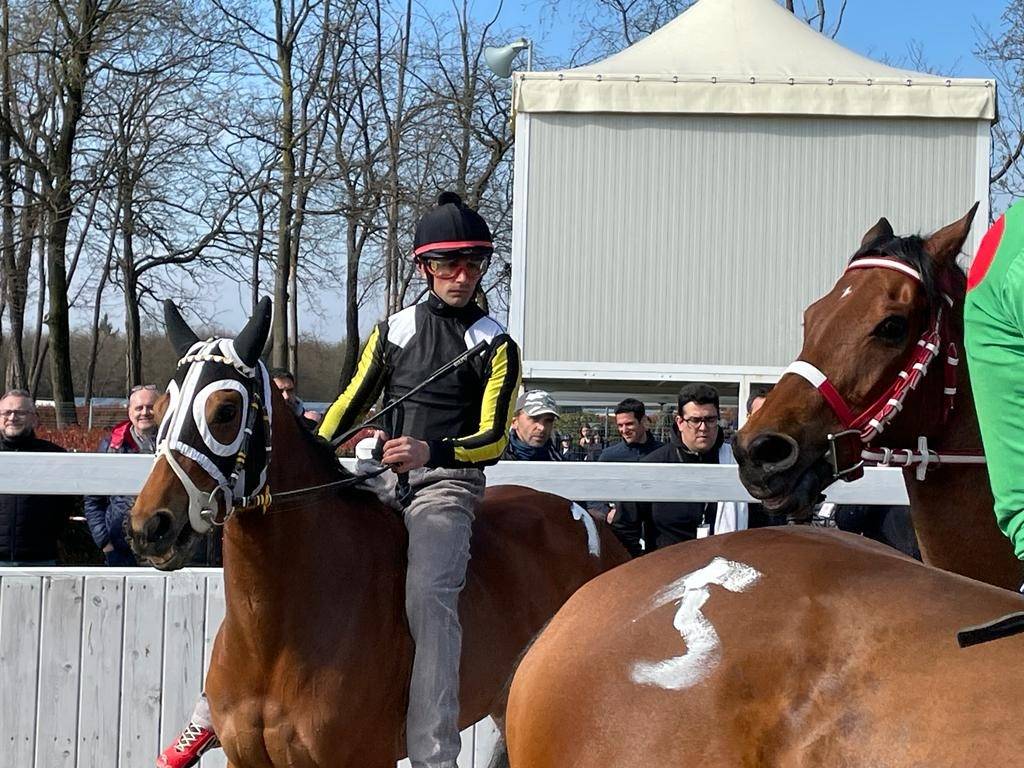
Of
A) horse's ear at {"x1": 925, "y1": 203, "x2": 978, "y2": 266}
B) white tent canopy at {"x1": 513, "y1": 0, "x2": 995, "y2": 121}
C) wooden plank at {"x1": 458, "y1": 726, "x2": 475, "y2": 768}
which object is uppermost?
white tent canopy at {"x1": 513, "y1": 0, "x2": 995, "y2": 121}

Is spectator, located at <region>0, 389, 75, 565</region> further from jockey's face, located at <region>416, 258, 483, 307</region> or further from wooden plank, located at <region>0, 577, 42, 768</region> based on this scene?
jockey's face, located at <region>416, 258, 483, 307</region>

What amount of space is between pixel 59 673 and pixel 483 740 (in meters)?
1.83

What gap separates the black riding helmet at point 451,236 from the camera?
14.3ft

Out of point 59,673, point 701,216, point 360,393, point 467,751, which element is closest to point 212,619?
point 59,673

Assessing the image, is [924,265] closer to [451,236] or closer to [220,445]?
[451,236]

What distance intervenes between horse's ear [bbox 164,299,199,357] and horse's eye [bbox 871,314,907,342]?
224cm

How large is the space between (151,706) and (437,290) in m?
2.22

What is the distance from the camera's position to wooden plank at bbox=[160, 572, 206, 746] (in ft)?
16.6

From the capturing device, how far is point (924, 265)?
305cm

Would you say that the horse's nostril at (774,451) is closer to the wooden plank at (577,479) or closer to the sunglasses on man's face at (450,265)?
the sunglasses on man's face at (450,265)

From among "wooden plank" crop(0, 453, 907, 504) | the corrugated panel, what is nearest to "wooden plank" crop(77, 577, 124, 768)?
"wooden plank" crop(0, 453, 907, 504)

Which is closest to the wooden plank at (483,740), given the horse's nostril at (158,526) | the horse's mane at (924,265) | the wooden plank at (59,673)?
the wooden plank at (59,673)

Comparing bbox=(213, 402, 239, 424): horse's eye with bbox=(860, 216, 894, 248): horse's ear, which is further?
bbox=(213, 402, 239, 424): horse's eye

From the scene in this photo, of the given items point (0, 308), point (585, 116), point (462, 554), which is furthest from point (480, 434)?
point (0, 308)
